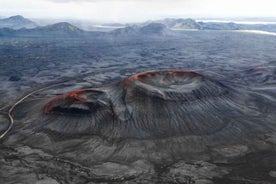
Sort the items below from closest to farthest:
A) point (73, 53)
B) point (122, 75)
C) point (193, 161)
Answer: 1. point (193, 161)
2. point (122, 75)
3. point (73, 53)

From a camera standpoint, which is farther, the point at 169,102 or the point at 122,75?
the point at 122,75

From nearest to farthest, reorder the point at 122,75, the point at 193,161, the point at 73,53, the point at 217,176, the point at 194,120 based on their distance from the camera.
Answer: the point at 217,176
the point at 193,161
the point at 194,120
the point at 122,75
the point at 73,53

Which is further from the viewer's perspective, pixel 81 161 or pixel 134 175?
pixel 81 161

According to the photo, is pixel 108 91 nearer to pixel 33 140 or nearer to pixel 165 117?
pixel 165 117

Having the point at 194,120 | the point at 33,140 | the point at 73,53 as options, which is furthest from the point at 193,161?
the point at 73,53

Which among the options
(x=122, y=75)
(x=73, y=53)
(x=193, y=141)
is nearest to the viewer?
(x=193, y=141)

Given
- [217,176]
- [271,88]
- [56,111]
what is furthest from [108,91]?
[271,88]

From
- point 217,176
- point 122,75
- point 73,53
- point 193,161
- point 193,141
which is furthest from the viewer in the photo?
point 73,53

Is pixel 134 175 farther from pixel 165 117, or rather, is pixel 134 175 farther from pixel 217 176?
pixel 165 117
